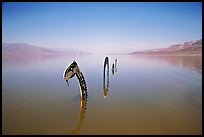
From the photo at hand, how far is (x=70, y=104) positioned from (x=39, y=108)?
4.86ft

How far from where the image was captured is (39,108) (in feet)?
27.6

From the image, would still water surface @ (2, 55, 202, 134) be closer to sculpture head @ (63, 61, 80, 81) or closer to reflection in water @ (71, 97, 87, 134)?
reflection in water @ (71, 97, 87, 134)

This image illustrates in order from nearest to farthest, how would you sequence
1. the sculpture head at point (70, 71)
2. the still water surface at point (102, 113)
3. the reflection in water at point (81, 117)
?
1. the reflection in water at point (81, 117)
2. the still water surface at point (102, 113)
3. the sculpture head at point (70, 71)

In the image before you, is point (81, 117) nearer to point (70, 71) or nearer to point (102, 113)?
point (102, 113)

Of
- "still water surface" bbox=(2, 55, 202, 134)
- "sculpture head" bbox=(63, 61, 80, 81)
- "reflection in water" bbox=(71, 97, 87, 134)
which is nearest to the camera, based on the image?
"reflection in water" bbox=(71, 97, 87, 134)

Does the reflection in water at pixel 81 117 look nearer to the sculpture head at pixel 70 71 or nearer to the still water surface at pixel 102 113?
the still water surface at pixel 102 113

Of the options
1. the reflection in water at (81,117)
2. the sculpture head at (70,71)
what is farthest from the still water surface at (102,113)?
the sculpture head at (70,71)

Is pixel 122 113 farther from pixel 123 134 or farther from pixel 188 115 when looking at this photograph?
pixel 188 115

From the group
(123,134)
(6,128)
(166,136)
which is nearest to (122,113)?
(123,134)

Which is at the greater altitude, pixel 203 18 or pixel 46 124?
pixel 203 18

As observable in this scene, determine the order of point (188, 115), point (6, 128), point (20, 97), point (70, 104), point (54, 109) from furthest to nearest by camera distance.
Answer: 1. point (20, 97)
2. point (70, 104)
3. point (54, 109)
4. point (188, 115)
5. point (6, 128)

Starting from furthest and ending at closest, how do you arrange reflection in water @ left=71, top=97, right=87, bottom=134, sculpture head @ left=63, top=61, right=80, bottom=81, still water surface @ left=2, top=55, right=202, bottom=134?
sculpture head @ left=63, top=61, right=80, bottom=81 → still water surface @ left=2, top=55, right=202, bottom=134 → reflection in water @ left=71, top=97, right=87, bottom=134

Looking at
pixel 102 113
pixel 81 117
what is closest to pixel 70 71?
pixel 81 117

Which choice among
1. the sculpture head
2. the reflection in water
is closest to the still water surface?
the reflection in water
